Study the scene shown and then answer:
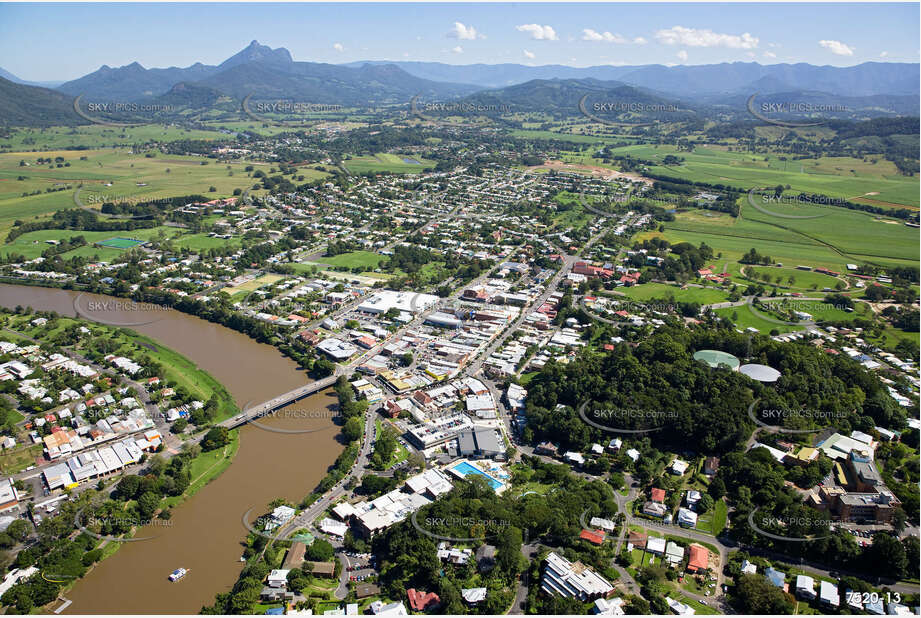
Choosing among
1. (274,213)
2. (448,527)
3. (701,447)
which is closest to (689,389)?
(701,447)

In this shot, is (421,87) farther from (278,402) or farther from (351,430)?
(351,430)

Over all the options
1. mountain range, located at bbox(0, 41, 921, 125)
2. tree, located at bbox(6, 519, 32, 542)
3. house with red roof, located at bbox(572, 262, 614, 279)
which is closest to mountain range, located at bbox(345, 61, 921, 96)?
mountain range, located at bbox(0, 41, 921, 125)

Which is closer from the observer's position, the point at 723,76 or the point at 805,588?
the point at 805,588

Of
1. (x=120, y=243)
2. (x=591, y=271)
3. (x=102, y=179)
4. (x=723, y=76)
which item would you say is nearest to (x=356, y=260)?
(x=591, y=271)

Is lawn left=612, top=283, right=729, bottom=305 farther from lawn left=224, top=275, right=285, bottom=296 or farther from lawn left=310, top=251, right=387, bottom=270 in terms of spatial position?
lawn left=224, top=275, right=285, bottom=296

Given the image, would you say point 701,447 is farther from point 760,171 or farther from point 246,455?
point 760,171

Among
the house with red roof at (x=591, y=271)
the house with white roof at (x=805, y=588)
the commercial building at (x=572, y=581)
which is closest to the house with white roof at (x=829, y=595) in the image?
the house with white roof at (x=805, y=588)
